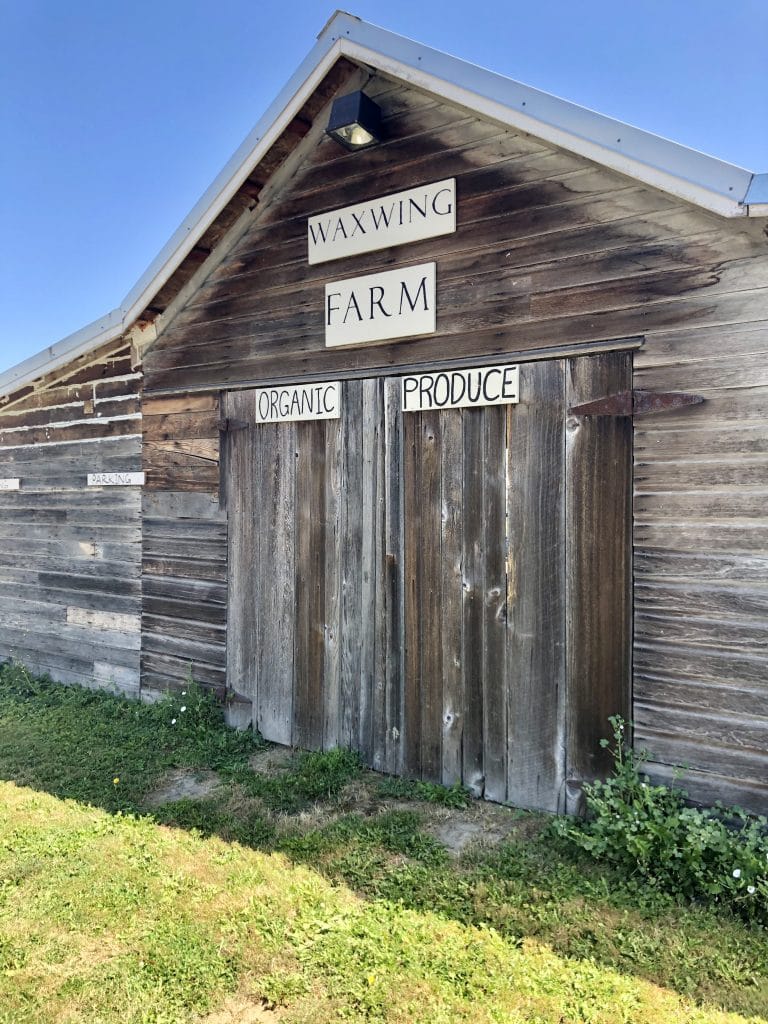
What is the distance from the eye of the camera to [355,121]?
4.27 meters

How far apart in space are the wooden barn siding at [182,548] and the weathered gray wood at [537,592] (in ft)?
8.13

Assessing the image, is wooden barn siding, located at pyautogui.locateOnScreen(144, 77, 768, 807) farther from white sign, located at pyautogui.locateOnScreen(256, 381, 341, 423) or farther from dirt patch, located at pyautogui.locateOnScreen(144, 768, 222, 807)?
dirt patch, located at pyautogui.locateOnScreen(144, 768, 222, 807)

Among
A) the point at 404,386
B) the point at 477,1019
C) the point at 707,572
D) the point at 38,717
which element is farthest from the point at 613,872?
the point at 38,717

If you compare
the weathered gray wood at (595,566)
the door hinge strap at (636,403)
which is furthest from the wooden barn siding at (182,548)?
the door hinge strap at (636,403)

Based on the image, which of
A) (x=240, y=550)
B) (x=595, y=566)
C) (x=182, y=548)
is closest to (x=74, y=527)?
(x=182, y=548)

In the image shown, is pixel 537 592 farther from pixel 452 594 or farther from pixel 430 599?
pixel 430 599

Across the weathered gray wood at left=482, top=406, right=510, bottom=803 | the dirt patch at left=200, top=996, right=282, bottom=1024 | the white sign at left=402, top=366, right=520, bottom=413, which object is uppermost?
the white sign at left=402, top=366, right=520, bottom=413

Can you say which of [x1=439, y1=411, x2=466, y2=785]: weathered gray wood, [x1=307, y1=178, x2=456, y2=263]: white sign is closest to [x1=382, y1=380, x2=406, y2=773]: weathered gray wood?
[x1=439, y1=411, x2=466, y2=785]: weathered gray wood

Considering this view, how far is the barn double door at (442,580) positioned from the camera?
12.4 feet

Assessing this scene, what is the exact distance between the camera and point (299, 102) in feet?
14.5

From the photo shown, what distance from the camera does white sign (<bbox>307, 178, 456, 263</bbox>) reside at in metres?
4.27

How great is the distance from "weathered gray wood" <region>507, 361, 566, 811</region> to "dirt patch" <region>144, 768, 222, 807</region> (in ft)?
6.28

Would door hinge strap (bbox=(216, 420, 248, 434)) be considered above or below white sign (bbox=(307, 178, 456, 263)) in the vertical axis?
below

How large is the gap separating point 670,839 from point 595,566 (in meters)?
1.35
